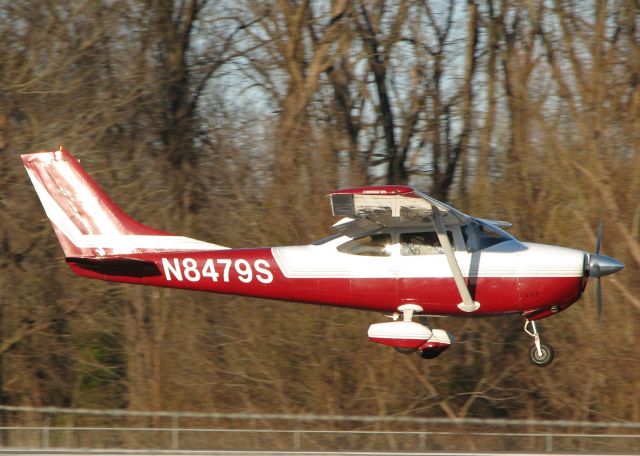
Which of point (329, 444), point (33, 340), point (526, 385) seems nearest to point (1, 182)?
point (33, 340)

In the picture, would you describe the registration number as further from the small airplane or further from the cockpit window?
the cockpit window

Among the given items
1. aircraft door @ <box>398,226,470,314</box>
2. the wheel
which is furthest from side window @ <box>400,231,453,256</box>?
the wheel

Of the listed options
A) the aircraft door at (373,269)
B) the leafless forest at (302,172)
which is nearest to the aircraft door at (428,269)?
the aircraft door at (373,269)

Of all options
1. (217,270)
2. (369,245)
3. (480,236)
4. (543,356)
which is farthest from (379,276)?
(543,356)

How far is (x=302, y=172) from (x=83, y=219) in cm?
676

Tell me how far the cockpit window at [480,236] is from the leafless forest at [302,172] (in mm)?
6611

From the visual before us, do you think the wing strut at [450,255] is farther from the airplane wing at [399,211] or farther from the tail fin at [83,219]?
the tail fin at [83,219]

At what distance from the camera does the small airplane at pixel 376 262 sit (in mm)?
11547

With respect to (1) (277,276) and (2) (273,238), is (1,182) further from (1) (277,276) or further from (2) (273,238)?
(1) (277,276)

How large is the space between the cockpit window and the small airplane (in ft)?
0.04

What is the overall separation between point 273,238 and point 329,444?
19.3 feet

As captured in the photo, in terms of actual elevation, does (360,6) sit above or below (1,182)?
above

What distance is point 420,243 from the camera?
38.8 ft

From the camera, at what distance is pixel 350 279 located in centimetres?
1218
